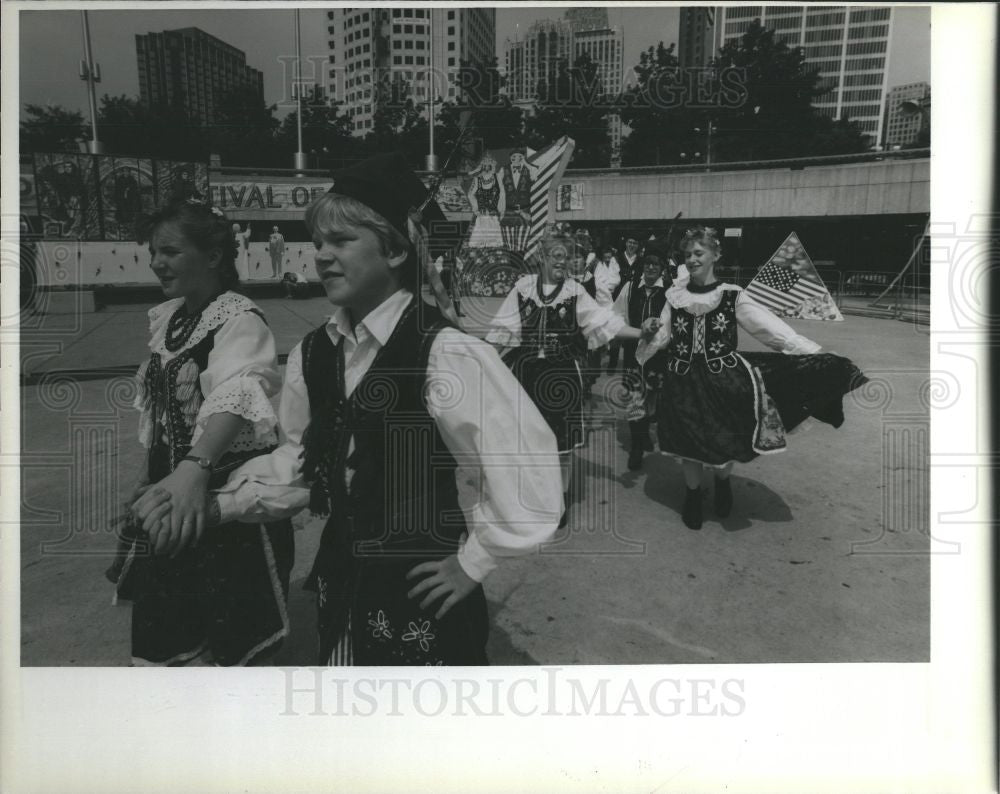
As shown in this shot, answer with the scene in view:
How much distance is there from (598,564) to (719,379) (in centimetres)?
157

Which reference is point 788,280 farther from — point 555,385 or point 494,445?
point 494,445

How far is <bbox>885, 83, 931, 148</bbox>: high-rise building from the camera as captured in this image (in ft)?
8.05

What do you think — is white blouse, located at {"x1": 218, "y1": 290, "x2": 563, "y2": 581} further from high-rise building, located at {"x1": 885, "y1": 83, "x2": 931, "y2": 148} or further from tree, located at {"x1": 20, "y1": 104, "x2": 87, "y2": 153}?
high-rise building, located at {"x1": 885, "y1": 83, "x2": 931, "y2": 148}

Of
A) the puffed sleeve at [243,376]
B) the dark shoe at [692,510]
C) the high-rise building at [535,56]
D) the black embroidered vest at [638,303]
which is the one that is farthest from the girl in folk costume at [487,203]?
the black embroidered vest at [638,303]

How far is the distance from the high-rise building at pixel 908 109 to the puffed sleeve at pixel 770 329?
3.16ft

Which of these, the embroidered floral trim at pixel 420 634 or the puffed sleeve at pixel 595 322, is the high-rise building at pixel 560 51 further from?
the embroidered floral trim at pixel 420 634

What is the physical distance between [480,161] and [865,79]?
1757 mm

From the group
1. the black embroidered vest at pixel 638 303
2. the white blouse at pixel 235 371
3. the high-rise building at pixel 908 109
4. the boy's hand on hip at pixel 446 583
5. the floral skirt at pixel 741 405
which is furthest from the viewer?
the black embroidered vest at pixel 638 303

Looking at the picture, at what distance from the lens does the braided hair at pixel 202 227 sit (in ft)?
6.91

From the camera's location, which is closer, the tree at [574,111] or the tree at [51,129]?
the tree at [51,129]

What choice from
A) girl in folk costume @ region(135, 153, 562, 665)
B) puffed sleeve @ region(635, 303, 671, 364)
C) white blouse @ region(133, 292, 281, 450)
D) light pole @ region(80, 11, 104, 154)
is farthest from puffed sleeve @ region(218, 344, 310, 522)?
puffed sleeve @ region(635, 303, 671, 364)

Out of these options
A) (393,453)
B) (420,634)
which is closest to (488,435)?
(393,453)

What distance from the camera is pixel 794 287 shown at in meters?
3.16

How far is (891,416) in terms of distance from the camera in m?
2.61
